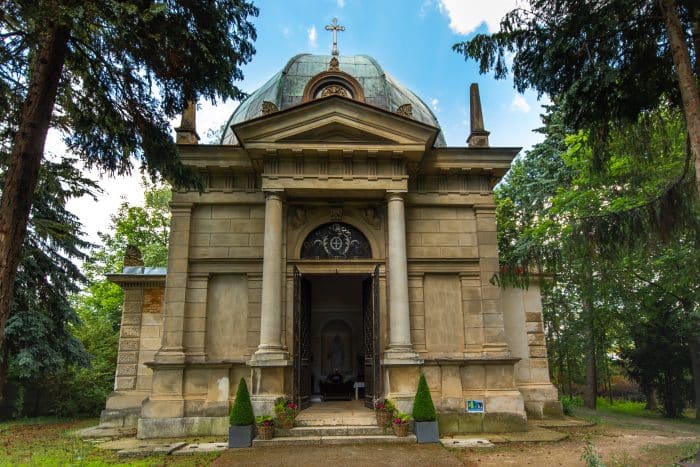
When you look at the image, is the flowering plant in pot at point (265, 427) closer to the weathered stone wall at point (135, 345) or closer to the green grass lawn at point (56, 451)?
the green grass lawn at point (56, 451)

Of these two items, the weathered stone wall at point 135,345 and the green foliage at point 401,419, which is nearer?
the green foliage at point 401,419

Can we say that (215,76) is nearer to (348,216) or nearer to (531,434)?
(348,216)

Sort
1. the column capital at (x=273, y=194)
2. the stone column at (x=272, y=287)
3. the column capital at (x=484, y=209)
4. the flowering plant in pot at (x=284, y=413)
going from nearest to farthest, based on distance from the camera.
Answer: the flowering plant in pot at (x=284, y=413) → the stone column at (x=272, y=287) → the column capital at (x=273, y=194) → the column capital at (x=484, y=209)

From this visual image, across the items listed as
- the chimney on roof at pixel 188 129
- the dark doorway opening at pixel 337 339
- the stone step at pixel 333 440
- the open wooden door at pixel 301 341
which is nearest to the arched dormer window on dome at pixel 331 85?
the chimney on roof at pixel 188 129

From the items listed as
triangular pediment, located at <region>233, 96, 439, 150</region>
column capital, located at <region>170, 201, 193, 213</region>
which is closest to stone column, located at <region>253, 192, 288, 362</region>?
triangular pediment, located at <region>233, 96, 439, 150</region>

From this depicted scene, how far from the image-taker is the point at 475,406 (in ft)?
36.2

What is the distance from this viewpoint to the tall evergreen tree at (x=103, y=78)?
6555 mm

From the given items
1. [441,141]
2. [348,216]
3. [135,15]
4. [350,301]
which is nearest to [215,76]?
[135,15]

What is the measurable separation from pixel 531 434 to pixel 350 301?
26.7ft

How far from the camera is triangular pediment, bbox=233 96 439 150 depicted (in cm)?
1134

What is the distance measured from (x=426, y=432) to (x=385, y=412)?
2.96 ft

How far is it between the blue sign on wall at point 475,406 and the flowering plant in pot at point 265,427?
14.3 ft

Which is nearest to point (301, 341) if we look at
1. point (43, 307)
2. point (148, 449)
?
point (148, 449)

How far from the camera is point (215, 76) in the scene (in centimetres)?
830
